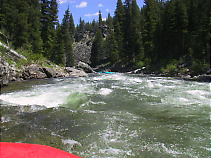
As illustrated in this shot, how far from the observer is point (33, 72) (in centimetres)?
1465

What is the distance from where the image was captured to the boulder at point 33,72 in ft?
45.7

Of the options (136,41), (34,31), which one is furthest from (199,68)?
(34,31)

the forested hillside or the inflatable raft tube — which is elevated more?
the forested hillside

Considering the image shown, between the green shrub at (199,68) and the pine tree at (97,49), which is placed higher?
the pine tree at (97,49)

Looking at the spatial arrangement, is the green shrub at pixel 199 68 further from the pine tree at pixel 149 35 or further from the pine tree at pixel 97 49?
the pine tree at pixel 97 49

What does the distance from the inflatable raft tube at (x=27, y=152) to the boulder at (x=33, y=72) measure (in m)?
Result: 13.5

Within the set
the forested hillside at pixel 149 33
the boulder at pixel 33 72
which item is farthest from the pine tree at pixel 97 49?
the boulder at pixel 33 72

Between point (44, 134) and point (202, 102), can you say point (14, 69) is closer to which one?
point (44, 134)

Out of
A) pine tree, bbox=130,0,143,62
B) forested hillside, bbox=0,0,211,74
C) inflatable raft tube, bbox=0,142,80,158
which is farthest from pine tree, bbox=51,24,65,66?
inflatable raft tube, bbox=0,142,80,158

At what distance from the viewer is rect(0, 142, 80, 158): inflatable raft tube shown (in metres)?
1.59

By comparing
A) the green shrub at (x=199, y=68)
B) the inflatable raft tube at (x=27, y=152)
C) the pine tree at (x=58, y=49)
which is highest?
the pine tree at (x=58, y=49)

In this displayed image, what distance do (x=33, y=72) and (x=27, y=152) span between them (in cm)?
1446

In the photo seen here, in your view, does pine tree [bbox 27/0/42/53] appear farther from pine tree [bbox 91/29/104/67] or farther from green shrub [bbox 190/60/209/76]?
pine tree [bbox 91/29/104/67]

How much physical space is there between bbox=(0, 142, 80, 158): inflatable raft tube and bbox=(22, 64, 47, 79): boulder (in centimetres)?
1349
